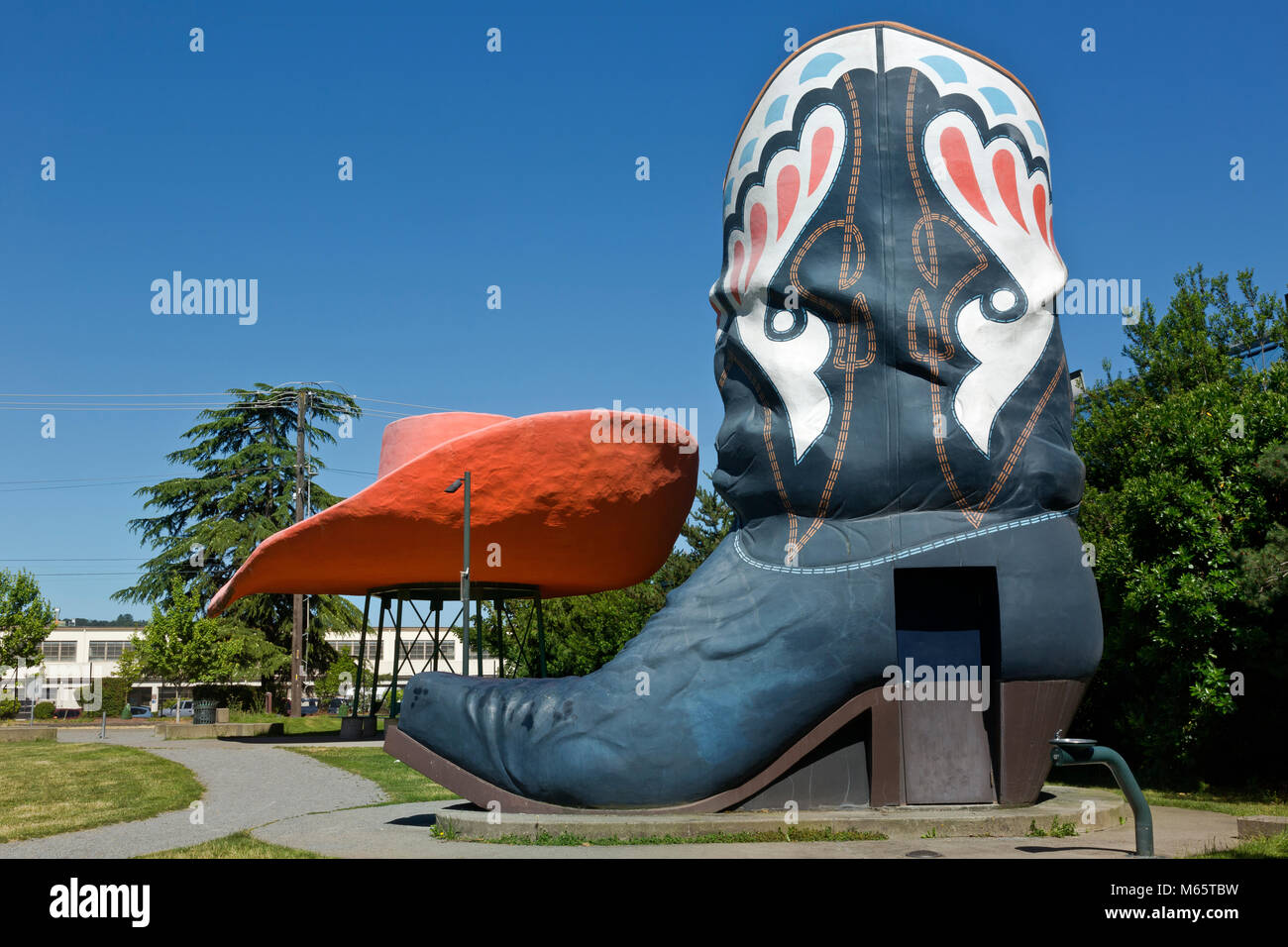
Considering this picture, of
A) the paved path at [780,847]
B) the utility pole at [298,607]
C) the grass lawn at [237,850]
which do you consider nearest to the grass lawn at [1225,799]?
the paved path at [780,847]

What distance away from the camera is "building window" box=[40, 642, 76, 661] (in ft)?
245

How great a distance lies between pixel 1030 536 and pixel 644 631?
8.90 ft

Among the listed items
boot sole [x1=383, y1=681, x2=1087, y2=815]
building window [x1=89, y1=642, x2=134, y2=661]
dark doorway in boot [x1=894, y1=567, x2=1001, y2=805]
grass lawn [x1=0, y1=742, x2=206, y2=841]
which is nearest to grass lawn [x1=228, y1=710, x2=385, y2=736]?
grass lawn [x1=0, y1=742, x2=206, y2=841]

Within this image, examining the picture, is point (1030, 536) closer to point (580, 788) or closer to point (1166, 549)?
point (580, 788)

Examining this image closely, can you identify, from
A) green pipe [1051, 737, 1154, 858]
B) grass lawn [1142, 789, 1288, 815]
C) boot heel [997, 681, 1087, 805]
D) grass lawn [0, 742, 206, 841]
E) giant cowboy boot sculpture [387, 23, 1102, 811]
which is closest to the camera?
green pipe [1051, 737, 1154, 858]

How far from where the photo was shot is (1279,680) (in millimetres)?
11977

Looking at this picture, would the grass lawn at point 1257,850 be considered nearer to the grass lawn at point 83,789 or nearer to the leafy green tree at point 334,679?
the grass lawn at point 83,789

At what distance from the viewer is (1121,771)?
18.7 feet

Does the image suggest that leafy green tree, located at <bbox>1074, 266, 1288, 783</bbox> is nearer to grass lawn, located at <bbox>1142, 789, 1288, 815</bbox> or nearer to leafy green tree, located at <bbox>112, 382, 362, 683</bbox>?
grass lawn, located at <bbox>1142, 789, 1288, 815</bbox>

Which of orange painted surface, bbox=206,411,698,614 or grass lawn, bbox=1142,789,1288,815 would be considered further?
orange painted surface, bbox=206,411,698,614

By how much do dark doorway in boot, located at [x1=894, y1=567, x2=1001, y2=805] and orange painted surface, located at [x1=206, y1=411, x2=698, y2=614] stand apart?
6.97 m

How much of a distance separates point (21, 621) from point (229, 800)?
2550 centimetres

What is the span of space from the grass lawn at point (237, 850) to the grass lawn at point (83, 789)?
6.92 feet
